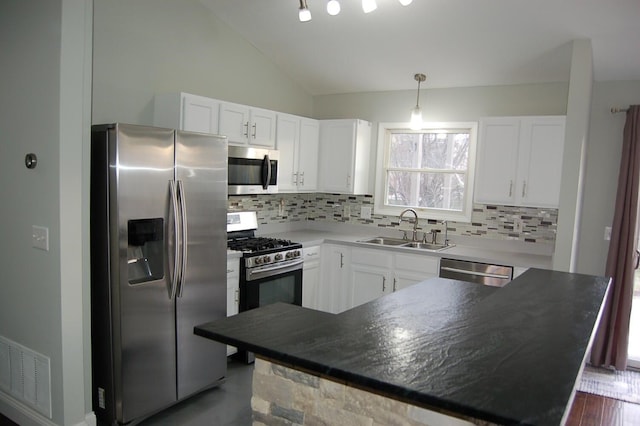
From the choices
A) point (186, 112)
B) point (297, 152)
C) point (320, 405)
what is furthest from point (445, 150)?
point (320, 405)

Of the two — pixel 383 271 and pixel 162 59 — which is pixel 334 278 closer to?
pixel 383 271

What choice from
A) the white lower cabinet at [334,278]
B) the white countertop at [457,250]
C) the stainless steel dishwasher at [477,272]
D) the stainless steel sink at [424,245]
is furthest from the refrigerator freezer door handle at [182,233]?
the stainless steel sink at [424,245]

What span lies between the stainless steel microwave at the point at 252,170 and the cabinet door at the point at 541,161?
2.10 metres

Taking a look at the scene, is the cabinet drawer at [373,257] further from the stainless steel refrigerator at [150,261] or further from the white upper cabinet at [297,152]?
the stainless steel refrigerator at [150,261]

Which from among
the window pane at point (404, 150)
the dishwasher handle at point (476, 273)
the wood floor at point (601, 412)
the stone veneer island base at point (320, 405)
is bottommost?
the wood floor at point (601, 412)

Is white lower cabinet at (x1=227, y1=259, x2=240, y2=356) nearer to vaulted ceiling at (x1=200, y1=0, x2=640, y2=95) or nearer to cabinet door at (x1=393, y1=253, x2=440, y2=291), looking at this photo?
cabinet door at (x1=393, y1=253, x2=440, y2=291)

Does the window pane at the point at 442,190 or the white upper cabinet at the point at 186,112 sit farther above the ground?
the white upper cabinet at the point at 186,112

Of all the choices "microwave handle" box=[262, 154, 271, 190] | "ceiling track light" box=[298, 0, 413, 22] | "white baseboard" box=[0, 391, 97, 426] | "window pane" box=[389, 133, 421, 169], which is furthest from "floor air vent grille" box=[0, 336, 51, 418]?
"window pane" box=[389, 133, 421, 169]

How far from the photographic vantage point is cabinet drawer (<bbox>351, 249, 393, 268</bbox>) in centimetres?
435

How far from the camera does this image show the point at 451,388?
→ 3.44 feet

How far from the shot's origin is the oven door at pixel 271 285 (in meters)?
3.66

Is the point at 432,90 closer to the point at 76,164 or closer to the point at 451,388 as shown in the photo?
the point at 76,164

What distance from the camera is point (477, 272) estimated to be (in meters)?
3.93

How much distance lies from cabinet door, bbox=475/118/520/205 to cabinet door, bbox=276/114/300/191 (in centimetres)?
167
